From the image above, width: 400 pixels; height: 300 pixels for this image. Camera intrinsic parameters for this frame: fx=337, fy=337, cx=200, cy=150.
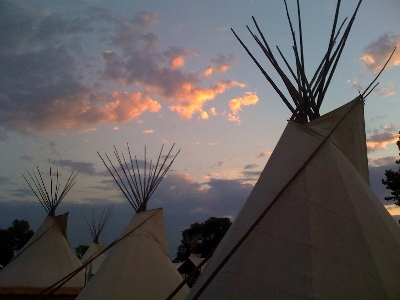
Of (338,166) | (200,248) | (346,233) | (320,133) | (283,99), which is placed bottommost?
(200,248)

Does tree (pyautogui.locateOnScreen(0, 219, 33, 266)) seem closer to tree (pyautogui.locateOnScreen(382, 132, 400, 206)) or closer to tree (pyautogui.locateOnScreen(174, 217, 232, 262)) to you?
tree (pyautogui.locateOnScreen(174, 217, 232, 262))

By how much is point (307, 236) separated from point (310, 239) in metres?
0.04

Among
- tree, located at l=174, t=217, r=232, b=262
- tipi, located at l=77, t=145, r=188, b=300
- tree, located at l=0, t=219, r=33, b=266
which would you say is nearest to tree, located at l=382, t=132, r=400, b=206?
tipi, located at l=77, t=145, r=188, b=300

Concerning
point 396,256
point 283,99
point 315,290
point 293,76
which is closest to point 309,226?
point 315,290

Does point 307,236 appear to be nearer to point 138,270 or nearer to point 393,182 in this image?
point 138,270

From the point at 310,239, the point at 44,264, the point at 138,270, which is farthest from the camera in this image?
the point at 44,264

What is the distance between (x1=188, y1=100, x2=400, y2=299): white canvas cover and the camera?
2898mm

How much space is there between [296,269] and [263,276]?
0.97ft

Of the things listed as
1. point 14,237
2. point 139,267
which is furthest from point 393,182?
point 14,237

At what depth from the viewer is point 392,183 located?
10.6 meters

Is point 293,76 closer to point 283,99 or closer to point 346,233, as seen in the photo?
point 283,99

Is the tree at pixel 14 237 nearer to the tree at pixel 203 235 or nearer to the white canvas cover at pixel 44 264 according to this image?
the tree at pixel 203 235

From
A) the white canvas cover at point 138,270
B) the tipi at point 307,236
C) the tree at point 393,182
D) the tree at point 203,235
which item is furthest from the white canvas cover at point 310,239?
the tree at point 203,235

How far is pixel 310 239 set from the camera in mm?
3129
